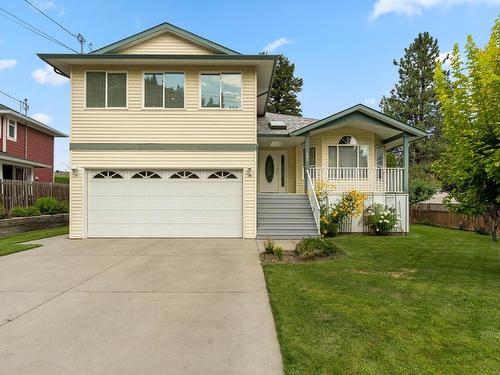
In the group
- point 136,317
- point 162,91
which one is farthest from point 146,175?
point 136,317

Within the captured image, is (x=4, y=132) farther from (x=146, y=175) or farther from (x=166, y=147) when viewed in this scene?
(x=166, y=147)

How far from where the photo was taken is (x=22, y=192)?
1588 centimetres

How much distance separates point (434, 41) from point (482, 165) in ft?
103

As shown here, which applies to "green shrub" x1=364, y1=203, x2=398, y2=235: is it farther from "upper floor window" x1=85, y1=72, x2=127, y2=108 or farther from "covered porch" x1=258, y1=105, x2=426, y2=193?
"upper floor window" x1=85, y1=72, x2=127, y2=108

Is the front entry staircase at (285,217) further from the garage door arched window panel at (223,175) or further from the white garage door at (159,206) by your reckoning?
the garage door arched window panel at (223,175)

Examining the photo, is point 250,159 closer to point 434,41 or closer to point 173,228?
point 173,228

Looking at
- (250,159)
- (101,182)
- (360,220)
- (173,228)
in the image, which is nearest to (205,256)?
(173,228)

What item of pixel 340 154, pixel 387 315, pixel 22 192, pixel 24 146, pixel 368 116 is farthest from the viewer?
pixel 24 146

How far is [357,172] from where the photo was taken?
14.6 metres

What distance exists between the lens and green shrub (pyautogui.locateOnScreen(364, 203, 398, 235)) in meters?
13.5

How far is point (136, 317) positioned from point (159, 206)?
26.5 feet

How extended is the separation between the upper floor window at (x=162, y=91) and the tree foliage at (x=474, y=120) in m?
8.37

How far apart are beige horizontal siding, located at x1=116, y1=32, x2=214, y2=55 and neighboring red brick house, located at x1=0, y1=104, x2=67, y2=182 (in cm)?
1075

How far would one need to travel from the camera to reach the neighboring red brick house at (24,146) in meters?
20.4
